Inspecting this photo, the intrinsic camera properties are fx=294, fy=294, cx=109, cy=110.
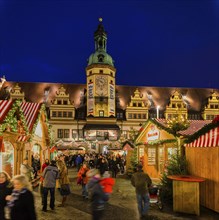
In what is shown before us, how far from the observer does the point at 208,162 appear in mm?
10227

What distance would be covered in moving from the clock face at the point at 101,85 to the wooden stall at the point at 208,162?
34671mm

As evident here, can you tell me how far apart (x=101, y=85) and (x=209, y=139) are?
120ft

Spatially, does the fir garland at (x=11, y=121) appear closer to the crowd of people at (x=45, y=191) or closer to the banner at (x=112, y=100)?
the crowd of people at (x=45, y=191)

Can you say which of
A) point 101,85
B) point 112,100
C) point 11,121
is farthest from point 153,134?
point 112,100

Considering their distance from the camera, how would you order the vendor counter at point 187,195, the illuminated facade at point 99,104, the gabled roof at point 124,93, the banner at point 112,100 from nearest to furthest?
the vendor counter at point 187,195 → the illuminated facade at point 99,104 → the banner at point 112,100 → the gabled roof at point 124,93

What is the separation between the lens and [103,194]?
6445 mm

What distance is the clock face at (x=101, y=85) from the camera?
4547 centimetres

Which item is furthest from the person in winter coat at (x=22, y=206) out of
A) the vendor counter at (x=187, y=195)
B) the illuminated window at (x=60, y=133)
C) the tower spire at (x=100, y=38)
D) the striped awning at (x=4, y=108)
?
the tower spire at (x=100, y=38)

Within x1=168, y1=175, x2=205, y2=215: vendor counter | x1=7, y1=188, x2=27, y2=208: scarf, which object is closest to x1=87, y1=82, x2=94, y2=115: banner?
x1=168, y1=175, x2=205, y2=215: vendor counter

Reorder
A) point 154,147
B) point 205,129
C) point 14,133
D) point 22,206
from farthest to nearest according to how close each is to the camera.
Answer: point 154,147
point 14,133
point 205,129
point 22,206

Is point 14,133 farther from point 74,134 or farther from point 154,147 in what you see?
point 74,134

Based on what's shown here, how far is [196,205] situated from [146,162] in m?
9.83

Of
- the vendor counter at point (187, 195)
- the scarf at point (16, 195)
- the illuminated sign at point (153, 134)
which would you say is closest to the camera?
the scarf at point (16, 195)

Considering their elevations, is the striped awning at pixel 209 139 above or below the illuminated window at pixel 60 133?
below
